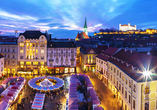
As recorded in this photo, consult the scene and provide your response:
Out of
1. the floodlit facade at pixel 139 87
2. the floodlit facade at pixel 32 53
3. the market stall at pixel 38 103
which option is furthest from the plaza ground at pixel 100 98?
the floodlit facade at pixel 32 53

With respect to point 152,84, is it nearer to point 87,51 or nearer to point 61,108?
point 61,108

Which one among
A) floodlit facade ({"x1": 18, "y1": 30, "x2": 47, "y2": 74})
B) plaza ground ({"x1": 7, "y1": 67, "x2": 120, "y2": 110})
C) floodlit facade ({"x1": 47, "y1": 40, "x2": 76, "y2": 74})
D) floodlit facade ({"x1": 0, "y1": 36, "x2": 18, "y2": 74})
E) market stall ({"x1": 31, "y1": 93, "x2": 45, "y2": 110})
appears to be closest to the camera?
market stall ({"x1": 31, "y1": 93, "x2": 45, "y2": 110})

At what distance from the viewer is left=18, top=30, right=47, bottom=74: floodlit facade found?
61.8 metres

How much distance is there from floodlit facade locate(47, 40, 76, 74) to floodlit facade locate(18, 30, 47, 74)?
2.67 m

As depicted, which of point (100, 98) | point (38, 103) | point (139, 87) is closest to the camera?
point (139, 87)

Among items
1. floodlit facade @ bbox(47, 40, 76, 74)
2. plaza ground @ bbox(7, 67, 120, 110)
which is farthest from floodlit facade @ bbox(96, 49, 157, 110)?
floodlit facade @ bbox(47, 40, 76, 74)

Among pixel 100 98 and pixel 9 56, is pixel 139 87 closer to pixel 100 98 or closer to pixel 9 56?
pixel 100 98

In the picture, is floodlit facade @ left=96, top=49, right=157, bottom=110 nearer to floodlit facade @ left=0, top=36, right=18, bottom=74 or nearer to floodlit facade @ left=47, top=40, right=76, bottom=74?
floodlit facade @ left=47, top=40, right=76, bottom=74

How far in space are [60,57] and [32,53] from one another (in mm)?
12638

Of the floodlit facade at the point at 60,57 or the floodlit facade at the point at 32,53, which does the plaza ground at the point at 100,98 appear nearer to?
the floodlit facade at the point at 32,53

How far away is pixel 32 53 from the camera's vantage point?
2442 inches

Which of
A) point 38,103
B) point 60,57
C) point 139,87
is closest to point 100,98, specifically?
point 139,87

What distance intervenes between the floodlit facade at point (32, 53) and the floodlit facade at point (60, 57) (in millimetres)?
2674

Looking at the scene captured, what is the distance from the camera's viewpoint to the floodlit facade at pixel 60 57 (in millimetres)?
62953
